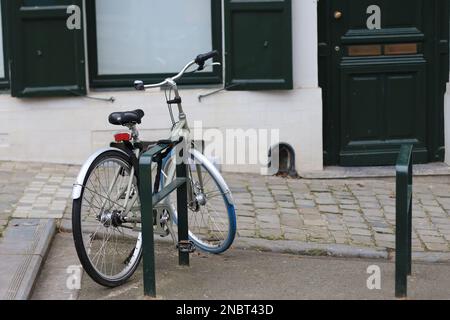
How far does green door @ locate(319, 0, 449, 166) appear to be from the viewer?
798 centimetres

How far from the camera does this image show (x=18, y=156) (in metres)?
7.82

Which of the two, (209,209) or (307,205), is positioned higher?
(209,209)

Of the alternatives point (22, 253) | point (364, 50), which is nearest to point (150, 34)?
point (364, 50)

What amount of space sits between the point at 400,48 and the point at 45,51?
3321mm

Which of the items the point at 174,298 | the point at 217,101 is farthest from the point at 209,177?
the point at 217,101

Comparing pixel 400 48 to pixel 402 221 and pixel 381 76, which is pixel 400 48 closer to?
pixel 381 76

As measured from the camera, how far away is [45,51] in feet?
25.2

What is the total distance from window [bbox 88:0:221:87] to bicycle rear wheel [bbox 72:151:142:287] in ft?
9.82

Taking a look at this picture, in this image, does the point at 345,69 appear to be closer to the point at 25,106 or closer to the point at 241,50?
the point at 241,50

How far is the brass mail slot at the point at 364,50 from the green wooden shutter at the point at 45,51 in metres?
2.53

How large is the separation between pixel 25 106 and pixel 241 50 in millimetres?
2047

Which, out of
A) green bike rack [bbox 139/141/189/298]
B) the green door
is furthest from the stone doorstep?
the green door
